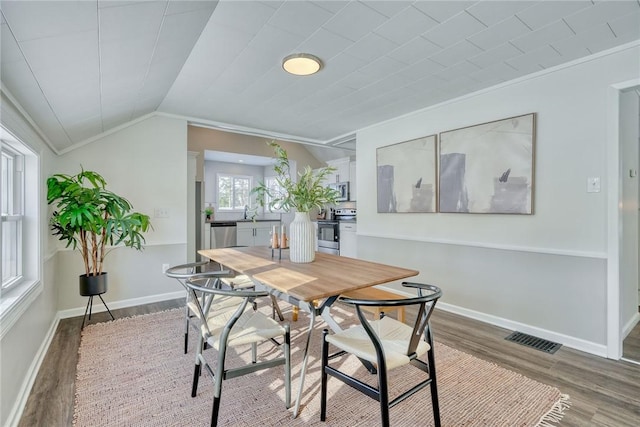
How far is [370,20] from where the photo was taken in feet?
6.28

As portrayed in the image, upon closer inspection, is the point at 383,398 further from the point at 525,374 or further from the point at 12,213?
the point at 12,213

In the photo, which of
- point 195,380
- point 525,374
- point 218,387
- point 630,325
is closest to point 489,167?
point 525,374

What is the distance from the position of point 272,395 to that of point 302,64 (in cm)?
231

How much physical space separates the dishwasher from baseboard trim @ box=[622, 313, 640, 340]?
6088 millimetres

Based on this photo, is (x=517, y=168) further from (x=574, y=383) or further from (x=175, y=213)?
(x=175, y=213)

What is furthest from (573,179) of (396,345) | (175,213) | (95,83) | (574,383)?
(175,213)

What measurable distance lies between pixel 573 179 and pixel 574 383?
1.51 metres

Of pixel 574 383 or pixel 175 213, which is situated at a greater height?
pixel 175 213

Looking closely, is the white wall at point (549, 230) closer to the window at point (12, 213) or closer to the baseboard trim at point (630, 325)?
the baseboard trim at point (630, 325)

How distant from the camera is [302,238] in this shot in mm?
2230

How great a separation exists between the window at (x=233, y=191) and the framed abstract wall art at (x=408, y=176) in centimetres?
460

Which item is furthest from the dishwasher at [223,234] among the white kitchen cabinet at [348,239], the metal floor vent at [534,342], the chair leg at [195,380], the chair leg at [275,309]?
the metal floor vent at [534,342]

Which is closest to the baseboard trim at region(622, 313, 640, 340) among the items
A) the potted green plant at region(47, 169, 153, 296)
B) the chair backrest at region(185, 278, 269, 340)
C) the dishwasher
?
the chair backrest at region(185, 278, 269, 340)

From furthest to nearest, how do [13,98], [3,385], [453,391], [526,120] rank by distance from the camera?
[526,120]
[453,391]
[13,98]
[3,385]
